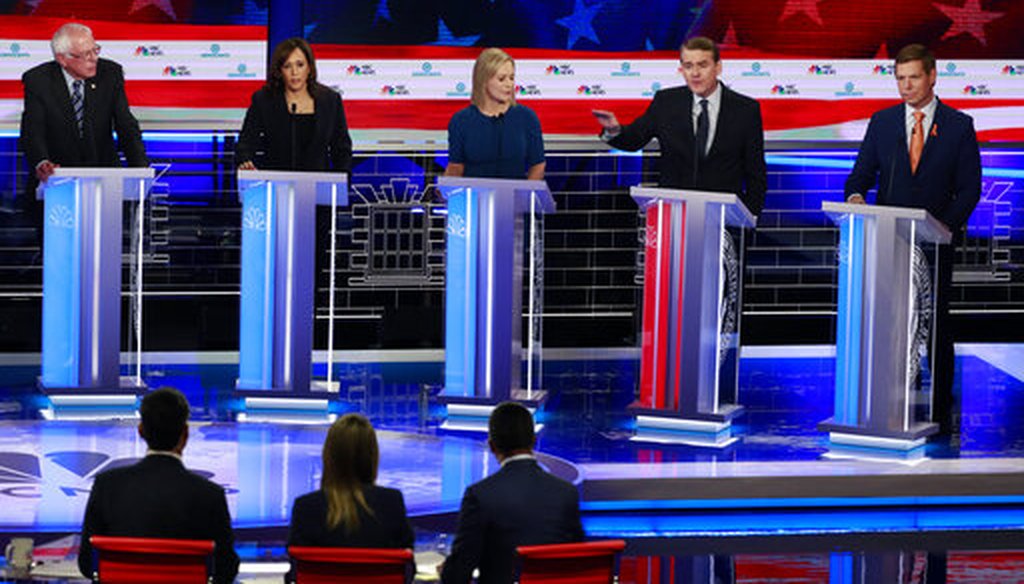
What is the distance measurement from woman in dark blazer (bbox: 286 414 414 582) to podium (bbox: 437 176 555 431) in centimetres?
292

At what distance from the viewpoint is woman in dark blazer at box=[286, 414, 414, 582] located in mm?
4492

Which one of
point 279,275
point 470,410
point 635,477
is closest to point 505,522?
point 635,477

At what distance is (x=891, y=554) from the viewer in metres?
6.29

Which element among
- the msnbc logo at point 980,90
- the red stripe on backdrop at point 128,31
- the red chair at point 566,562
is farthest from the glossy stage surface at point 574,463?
the msnbc logo at point 980,90

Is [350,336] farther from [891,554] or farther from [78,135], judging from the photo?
[891,554]

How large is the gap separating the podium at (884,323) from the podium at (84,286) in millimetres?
2543

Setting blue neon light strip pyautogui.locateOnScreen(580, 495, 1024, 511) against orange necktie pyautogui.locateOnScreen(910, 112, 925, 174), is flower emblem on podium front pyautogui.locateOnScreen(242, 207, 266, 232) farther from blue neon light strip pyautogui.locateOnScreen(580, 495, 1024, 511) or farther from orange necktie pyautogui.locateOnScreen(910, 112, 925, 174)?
orange necktie pyautogui.locateOnScreen(910, 112, 925, 174)

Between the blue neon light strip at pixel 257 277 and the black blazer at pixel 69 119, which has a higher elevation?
the black blazer at pixel 69 119

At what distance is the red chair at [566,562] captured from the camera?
4297 mm

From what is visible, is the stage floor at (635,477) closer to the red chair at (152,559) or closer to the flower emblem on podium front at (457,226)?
the flower emblem on podium front at (457,226)

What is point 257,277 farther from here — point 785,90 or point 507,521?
point 785,90

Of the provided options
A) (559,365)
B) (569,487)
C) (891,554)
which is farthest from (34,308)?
(569,487)

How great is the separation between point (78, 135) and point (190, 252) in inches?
108

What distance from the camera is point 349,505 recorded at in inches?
177
